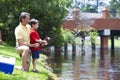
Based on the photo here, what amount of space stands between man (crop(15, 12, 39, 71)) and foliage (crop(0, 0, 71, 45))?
22.2 m

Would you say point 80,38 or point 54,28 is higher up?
point 54,28

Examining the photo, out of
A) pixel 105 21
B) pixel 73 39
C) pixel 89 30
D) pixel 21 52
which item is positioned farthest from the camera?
pixel 105 21

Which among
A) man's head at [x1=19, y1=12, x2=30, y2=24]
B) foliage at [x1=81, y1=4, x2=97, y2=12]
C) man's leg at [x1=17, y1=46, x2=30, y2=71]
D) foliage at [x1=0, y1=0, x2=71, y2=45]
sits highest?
man's head at [x1=19, y1=12, x2=30, y2=24]

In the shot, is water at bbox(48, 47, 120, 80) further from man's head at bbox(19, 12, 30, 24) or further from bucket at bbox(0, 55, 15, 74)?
bucket at bbox(0, 55, 15, 74)

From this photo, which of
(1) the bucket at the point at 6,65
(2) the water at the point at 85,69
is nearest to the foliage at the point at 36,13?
(2) the water at the point at 85,69

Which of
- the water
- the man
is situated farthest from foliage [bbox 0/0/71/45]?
the man

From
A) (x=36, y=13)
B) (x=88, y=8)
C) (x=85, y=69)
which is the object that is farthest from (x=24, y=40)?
(x=88, y=8)

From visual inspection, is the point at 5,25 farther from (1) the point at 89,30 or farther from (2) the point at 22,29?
(2) the point at 22,29

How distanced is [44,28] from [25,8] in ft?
7.52

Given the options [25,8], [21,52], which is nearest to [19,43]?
[21,52]

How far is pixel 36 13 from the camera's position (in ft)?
119

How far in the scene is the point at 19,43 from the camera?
1338 cm

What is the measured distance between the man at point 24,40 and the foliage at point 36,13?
72.8 ft

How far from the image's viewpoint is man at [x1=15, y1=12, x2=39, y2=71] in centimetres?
1320
